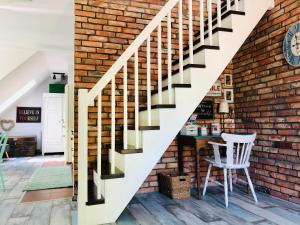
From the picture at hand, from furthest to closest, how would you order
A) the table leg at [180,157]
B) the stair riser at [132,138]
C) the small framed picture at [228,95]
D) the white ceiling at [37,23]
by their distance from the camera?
the small framed picture at [228,95]
the white ceiling at [37,23]
the table leg at [180,157]
the stair riser at [132,138]

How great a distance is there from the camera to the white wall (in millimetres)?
7879

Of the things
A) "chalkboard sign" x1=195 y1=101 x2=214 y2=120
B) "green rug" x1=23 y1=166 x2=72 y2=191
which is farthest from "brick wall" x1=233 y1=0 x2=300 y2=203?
"green rug" x1=23 y1=166 x2=72 y2=191

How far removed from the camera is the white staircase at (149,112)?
2182 millimetres

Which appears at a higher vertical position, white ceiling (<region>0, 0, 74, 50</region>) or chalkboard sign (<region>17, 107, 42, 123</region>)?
white ceiling (<region>0, 0, 74, 50</region>)

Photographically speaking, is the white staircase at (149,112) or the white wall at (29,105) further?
the white wall at (29,105)

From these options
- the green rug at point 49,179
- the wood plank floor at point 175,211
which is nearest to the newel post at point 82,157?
the wood plank floor at point 175,211

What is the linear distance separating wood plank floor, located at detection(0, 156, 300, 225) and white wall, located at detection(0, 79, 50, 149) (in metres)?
5.30

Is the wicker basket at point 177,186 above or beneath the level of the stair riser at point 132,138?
beneath

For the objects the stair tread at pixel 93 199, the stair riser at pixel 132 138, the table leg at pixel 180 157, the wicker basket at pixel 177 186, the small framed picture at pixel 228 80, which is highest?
the small framed picture at pixel 228 80

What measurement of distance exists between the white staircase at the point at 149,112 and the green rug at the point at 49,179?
145 cm

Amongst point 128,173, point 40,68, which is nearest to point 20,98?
point 40,68

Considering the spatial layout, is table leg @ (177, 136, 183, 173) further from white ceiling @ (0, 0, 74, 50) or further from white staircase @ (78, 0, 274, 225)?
white ceiling @ (0, 0, 74, 50)

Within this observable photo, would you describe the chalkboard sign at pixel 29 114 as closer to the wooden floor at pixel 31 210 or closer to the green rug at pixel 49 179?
the green rug at pixel 49 179

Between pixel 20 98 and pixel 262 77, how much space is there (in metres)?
7.32
